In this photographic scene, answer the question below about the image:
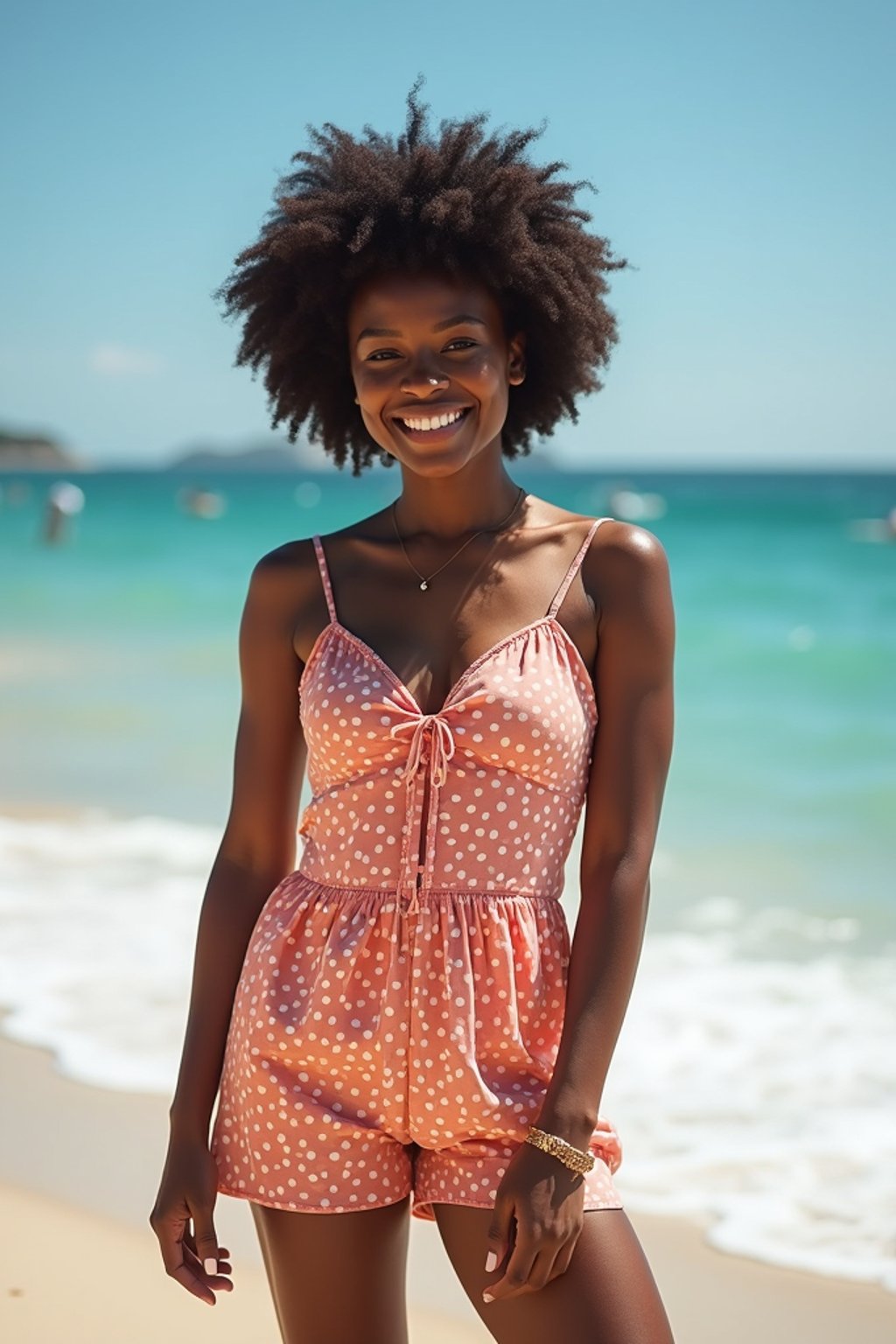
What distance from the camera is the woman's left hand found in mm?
2100

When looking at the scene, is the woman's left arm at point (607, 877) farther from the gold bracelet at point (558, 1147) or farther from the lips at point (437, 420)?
the lips at point (437, 420)

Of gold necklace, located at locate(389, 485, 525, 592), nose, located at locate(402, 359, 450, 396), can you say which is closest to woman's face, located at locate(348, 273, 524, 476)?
nose, located at locate(402, 359, 450, 396)

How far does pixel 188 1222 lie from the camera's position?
2.44 meters

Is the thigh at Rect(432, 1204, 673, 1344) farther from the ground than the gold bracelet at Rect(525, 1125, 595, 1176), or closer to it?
closer to it

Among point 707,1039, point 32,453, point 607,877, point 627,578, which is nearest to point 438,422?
point 627,578

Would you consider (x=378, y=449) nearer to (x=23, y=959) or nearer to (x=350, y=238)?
(x=350, y=238)

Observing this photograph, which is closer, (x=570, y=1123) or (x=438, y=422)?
(x=570, y=1123)

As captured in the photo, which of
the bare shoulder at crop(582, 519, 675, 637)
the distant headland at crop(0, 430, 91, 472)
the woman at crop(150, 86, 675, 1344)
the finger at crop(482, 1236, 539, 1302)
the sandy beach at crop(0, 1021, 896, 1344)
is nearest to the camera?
the finger at crop(482, 1236, 539, 1302)

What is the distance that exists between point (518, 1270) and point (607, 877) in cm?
56

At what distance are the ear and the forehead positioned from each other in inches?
4.7

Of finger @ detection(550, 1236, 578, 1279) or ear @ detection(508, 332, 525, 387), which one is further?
ear @ detection(508, 332, 525, 387)

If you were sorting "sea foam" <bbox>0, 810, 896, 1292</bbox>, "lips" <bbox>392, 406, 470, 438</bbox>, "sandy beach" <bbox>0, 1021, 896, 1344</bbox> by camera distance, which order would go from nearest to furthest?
"lips" <bbox>392, 406, 470, 438</bbox> < "sandy beach" <bbox>0, 1021, 896, 1344</bbox> < "sea foam" <bbox>0, 810, 896, 1292</bbox>

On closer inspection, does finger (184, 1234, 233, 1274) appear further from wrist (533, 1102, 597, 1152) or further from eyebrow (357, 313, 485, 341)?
eyebrow (357, 313, 485, 341)

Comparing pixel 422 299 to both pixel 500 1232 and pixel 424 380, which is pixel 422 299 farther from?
pixel 500 1232
